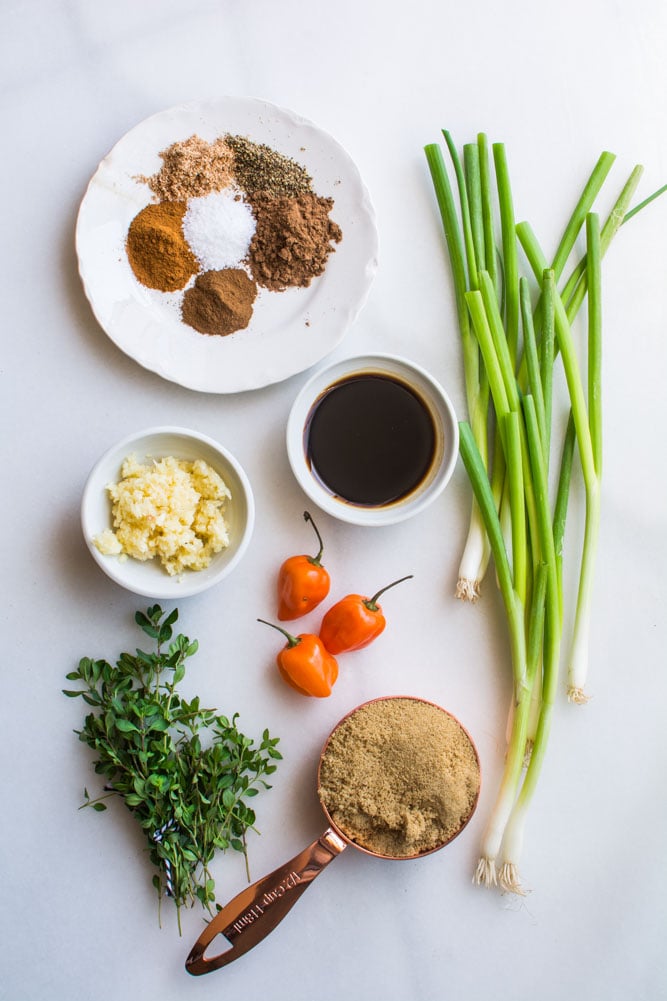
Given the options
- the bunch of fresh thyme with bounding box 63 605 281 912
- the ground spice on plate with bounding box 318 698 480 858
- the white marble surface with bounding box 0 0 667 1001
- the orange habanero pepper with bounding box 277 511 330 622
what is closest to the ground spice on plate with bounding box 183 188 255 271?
the white marble surface with bounding box 0 0 667 1001

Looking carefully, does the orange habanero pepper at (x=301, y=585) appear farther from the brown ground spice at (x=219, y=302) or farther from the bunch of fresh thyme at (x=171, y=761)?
the brown ground spice at (x=219, y=302)

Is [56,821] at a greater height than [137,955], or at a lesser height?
greater

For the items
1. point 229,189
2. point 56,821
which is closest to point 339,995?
point 56,821

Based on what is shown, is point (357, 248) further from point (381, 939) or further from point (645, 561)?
point (381, 939)

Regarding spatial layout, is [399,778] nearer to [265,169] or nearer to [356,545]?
[356,545]

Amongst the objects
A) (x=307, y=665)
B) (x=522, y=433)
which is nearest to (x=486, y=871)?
(x=307, y=665)

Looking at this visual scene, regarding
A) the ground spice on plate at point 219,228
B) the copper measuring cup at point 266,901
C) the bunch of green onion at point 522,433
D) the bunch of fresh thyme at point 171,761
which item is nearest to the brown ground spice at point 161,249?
the ground spice on plate at point 219,228
